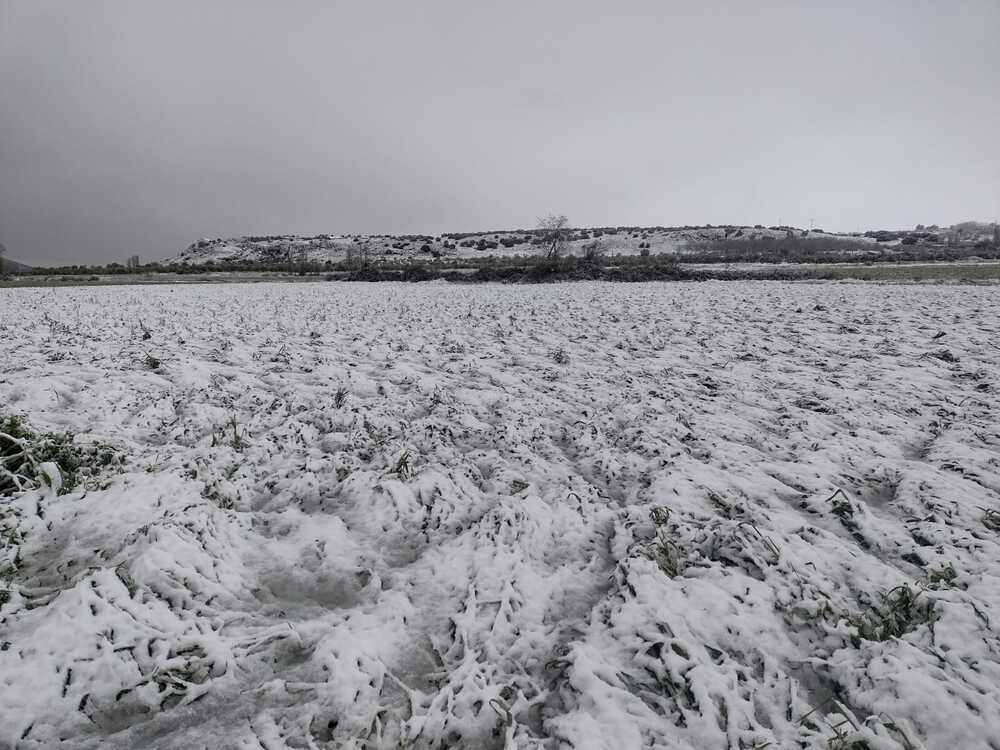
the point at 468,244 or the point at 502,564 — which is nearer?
the point at 502,564

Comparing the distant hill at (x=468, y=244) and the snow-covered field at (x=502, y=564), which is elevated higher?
the distant hill at (x=468, y=244)

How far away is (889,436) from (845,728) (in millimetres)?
3841

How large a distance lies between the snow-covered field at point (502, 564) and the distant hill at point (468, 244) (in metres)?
55.0

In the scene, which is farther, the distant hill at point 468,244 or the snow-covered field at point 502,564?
the distant hill at point 468,244

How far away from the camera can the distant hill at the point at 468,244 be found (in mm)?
61500

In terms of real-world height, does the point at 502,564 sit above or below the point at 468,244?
below

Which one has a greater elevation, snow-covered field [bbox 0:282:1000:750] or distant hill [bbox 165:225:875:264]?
distant hill [bbox 165:225:875:264]

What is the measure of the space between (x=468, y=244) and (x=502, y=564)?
6626cm

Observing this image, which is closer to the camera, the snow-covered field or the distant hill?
the snow-covered field

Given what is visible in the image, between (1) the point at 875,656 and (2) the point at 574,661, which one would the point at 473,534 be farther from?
(1) the point at 875,656

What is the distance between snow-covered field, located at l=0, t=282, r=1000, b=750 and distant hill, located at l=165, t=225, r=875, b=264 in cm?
5499

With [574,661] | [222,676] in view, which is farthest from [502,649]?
[222,676]

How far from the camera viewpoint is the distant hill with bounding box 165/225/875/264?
61500 mm

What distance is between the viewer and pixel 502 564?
300 centimetres
